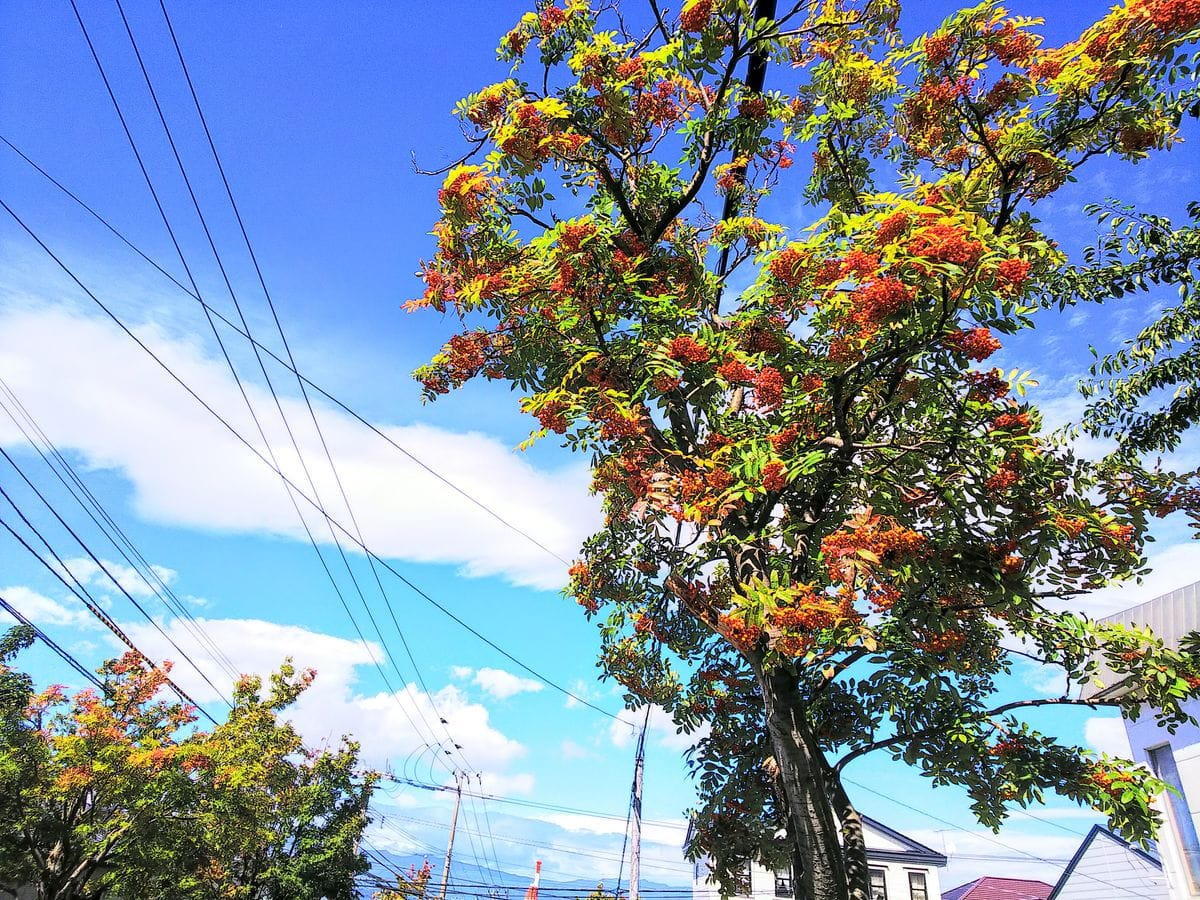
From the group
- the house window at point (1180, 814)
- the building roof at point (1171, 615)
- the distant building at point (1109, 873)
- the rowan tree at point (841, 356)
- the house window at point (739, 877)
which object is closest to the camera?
the rowan tree at point (841, 356)

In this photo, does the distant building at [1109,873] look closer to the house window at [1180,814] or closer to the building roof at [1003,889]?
the house window at [1180,814]

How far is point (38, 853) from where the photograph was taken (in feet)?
54.0

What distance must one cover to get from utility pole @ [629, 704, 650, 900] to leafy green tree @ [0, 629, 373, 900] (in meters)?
10.6

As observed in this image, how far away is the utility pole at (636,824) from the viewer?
2045 cm

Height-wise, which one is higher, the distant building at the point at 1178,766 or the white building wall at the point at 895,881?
the distant building at the point at 1178,766

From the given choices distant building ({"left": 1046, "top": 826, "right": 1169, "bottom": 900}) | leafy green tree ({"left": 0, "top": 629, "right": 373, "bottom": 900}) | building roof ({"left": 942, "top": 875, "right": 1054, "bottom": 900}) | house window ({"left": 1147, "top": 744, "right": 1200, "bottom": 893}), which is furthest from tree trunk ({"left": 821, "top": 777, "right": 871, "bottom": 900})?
building roof ({"left": 942, "top": 875, "right": 1054, "bottom": 900})

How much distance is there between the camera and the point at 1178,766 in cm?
1120

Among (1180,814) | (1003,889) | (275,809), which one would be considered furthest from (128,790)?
(1003,889)

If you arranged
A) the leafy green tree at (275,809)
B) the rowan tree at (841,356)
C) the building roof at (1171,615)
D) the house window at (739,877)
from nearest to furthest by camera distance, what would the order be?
the rowan tree at (841,356) → the house window at (739,877) → the building roof at (1171,615) → the leafy green tree at (275,809)

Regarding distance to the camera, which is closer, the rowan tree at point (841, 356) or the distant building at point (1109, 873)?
the rowan tree at point (841, 356)

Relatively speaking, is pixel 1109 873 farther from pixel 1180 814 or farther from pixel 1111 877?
pixel 1180 814

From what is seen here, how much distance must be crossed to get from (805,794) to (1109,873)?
1586 centimetres

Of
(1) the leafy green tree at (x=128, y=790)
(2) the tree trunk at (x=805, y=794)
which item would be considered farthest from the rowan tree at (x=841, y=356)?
(1) the leafy green tree at (x=128, y=790)

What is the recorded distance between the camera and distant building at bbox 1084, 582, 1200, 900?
35.3 ft
